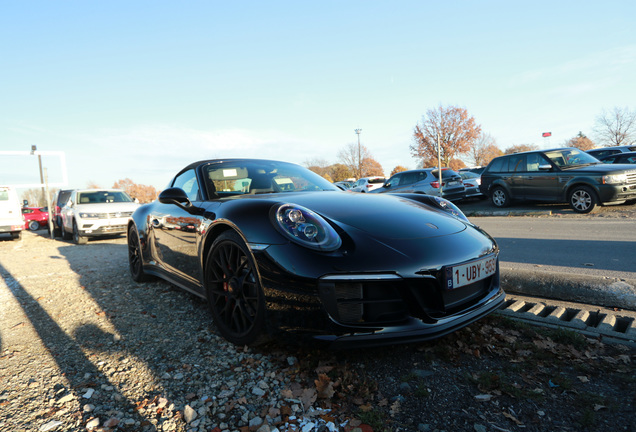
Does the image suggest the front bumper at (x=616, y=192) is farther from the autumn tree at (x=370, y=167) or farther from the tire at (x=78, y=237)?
the autumn tree at (x=370, y=167)

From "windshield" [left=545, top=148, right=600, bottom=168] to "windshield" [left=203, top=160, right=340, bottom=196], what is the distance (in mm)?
8561

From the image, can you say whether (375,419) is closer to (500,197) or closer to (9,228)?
(500,197)

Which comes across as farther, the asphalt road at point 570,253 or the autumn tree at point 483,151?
the autumn tree at point 483,151

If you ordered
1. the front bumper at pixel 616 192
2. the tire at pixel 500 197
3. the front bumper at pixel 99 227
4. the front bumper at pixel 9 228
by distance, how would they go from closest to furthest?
1. the front bumper at pixel 616 192
2. the front bumper at pixel 99 227
3. the tire at pixel 500 197
4. the front bumper at pixel 9 228

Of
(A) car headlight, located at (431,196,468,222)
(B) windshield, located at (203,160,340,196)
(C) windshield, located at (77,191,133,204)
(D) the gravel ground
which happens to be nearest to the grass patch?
(D) the gravel ground

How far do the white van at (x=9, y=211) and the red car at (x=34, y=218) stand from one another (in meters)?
11.5

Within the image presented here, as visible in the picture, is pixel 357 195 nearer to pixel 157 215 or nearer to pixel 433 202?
pixel 433 202

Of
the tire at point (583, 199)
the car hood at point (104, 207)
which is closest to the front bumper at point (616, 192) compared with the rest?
the tire at point (583, 199)

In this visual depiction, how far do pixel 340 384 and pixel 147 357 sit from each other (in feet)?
4.12

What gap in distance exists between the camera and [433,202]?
10.5ft

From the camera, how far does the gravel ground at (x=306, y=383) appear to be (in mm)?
1788

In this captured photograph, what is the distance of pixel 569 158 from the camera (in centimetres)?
996

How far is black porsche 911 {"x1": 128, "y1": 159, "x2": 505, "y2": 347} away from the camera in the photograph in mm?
2035

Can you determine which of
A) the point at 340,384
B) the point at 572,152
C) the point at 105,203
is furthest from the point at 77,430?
the point at 572,152
